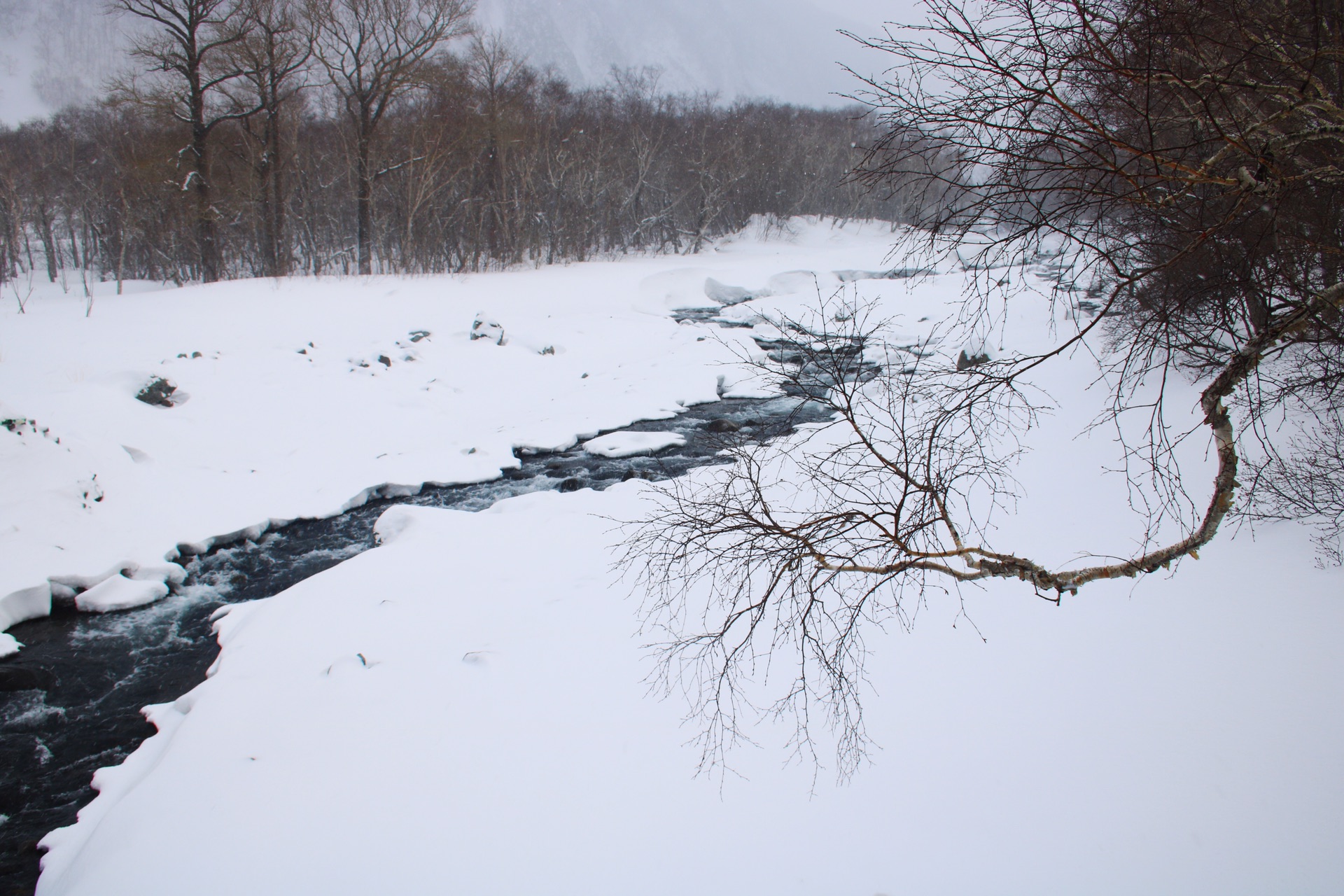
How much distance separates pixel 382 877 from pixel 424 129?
25.1 m

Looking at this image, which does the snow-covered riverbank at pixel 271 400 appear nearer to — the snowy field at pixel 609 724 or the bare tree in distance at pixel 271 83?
the snowy field at pixel 609 724

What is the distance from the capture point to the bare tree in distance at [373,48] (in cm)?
1995

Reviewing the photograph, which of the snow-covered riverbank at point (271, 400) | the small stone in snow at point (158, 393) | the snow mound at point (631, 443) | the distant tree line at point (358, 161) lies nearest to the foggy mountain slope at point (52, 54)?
the distant tree line at point (358, 161)

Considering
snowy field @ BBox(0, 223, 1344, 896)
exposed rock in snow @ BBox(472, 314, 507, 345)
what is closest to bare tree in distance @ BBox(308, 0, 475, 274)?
exposed rock in snow @ BBox(472, 314, 507, 345)

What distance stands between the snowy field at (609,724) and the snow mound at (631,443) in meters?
1.92

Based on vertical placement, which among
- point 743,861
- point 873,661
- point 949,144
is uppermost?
point 949,144

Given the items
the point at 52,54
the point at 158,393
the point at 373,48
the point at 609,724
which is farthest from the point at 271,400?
the point at 52,54

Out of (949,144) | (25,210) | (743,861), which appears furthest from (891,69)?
(25,210)

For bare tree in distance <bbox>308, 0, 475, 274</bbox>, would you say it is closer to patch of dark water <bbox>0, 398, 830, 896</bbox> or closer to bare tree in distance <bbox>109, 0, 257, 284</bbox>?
bare tree in distance <bbox>109, 0, 257, 284</bbox>

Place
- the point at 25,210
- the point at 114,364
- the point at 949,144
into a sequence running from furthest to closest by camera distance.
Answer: the point at 25,210, the point at 114,364, the point at 949,144

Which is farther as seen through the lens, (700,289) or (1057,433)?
(700,289)

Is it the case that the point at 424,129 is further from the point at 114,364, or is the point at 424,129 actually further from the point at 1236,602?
the point at 1236,602

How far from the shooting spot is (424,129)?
23281mm

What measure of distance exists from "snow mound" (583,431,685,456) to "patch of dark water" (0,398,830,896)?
113 cm
